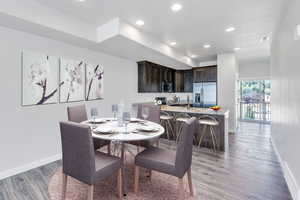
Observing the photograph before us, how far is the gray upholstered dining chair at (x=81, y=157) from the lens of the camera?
1.50m

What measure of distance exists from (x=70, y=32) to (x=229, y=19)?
286 centimetres

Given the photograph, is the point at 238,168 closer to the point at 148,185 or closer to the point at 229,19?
the point at 148,185

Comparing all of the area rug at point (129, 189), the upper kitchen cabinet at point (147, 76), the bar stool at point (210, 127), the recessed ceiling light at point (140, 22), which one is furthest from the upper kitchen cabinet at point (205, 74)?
the area rug at point (129, 189)

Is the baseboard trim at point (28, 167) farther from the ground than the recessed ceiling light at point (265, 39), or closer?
closer

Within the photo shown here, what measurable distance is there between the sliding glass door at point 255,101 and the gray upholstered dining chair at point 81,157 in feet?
22.8

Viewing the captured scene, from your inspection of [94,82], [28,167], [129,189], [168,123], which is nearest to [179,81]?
[168,123]

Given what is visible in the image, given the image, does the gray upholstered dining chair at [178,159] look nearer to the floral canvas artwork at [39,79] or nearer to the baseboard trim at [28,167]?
the baseboard trim at [28,167]

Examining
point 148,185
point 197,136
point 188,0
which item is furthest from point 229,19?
point 148,185

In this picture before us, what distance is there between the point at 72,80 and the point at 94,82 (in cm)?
53

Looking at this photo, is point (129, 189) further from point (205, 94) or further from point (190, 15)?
point (205, 94)

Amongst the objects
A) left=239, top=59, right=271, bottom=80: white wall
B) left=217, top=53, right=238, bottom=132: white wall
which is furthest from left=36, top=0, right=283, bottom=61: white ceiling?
left=239, top=59, right=271, bottom=80: white wall

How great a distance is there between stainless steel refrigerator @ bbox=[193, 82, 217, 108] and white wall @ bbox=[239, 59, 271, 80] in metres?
2.48

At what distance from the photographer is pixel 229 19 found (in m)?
2.79

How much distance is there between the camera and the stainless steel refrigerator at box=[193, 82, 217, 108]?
5607 millimetres
